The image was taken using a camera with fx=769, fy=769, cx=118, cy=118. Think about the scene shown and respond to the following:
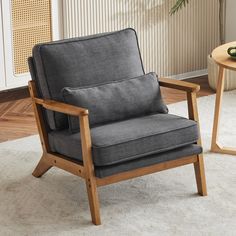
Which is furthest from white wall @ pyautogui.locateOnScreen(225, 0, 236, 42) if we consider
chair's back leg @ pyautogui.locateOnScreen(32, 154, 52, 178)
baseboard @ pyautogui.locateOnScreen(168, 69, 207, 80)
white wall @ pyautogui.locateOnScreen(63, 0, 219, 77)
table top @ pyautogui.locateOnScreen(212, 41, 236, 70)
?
chair's back leg @ pyautogui.locateOnScreen(32, 154, 52, 178)

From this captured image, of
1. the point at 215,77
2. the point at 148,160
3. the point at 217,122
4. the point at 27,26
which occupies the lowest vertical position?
the point at 215,77

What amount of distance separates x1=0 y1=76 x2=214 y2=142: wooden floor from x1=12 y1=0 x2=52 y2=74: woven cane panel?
0.87 ft

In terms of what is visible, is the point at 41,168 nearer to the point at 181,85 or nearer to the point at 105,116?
the point at 105,116

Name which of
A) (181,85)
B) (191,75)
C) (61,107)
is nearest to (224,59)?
(181,85)

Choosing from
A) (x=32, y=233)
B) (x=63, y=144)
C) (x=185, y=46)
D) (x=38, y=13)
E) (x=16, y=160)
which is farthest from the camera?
(x=185, y=46)

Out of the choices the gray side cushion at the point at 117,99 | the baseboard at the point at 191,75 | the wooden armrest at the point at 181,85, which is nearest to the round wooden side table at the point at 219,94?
the wooden armrest at the point at 181,85

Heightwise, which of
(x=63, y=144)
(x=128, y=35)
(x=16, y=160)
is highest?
(x=128, y=35)

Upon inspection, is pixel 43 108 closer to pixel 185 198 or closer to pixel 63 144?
pixel 63 144

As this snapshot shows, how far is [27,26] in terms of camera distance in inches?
219

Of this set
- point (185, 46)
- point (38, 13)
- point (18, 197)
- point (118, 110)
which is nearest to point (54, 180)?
point (18, 197)

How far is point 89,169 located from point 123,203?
38 cm

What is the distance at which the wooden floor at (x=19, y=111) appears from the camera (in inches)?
200

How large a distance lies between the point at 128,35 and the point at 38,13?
1.59m

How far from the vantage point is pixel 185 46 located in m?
6.42
